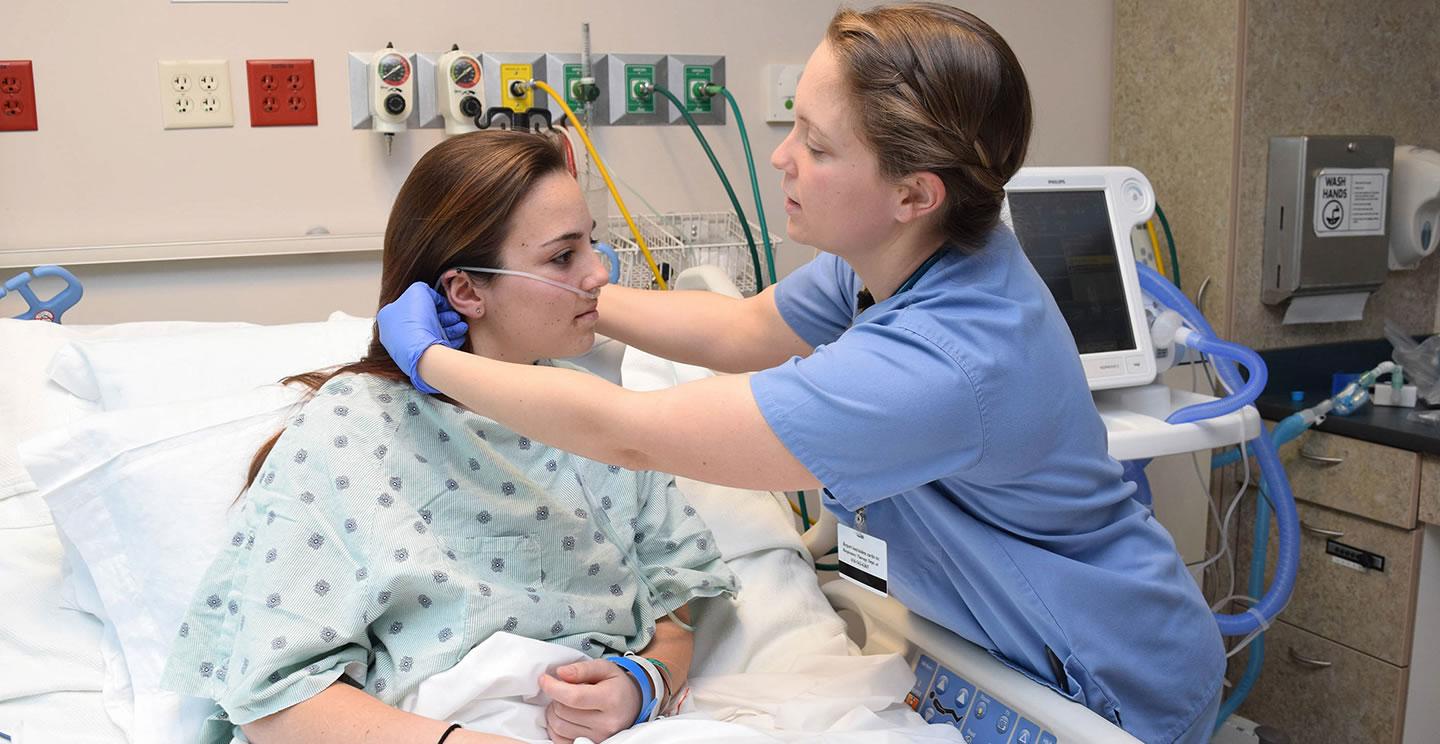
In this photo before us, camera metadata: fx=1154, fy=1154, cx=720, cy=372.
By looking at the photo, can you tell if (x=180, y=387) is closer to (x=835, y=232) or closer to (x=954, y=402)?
(x=835, y=232)

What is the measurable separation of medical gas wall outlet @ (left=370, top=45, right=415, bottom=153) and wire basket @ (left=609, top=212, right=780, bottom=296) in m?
0.46

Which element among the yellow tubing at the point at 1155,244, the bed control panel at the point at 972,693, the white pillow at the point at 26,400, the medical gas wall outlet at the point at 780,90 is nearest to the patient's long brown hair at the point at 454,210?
the white pillow at the point at 26,400

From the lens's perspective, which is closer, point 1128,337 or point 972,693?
point 972,693

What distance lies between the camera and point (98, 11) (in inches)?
76.4

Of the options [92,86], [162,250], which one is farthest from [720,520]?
[92,86]

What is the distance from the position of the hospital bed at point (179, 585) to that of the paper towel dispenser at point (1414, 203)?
1.71m

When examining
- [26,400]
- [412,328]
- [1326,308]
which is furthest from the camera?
[1326,308]

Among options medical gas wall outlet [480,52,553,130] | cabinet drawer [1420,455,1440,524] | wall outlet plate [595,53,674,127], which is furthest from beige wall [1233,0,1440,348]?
medical gas wall outlet [480,52,553,130]

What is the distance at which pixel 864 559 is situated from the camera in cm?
128

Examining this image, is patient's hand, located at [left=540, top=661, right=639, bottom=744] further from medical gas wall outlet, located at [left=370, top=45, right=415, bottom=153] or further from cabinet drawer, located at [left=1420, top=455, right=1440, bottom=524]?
cabinet drawer, located at [left=1420, top=455, right=1440, bottom=524]

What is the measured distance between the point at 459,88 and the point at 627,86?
347 millimetres

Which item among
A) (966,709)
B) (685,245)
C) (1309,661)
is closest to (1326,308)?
(1309,661)

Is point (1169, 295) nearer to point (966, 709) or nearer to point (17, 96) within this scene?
point (966, 709)

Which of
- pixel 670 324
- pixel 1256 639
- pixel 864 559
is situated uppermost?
pixel 670 324
